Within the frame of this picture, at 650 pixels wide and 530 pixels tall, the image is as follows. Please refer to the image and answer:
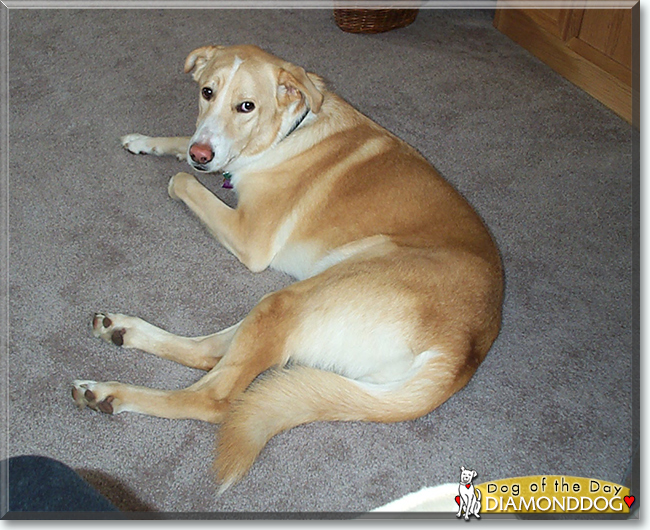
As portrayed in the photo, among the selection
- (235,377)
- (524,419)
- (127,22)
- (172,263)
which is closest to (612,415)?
(524,419)

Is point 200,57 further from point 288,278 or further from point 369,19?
point 369,19

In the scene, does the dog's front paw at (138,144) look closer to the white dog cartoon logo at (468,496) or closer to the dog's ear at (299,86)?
the dog's ear at (299,86)

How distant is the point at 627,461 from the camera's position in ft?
6.09

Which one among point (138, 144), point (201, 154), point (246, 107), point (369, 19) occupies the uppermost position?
point (246, 107)

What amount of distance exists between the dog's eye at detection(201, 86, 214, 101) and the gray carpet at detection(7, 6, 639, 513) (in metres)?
0.51

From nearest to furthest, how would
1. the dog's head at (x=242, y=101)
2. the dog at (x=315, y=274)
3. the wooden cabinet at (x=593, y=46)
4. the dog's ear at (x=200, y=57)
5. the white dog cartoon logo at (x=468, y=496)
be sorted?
the white dog cartoon logo at (x=468, y=496), the dog at (x=315, y=274), the dog's head at (x=242, y=101), the dog's ear at (x=200, y=57), the wooden cabinet at (x=593, y=46)

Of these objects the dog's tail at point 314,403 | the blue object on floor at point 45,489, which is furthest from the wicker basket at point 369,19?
the blue object on floor at point 45,489

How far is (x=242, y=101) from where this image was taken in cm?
206

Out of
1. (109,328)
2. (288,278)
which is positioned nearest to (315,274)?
(288,278)

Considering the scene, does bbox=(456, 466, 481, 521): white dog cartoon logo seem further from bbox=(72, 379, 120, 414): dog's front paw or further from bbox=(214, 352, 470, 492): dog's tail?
bbox=(72, 379, 120, 414): dog's front paw

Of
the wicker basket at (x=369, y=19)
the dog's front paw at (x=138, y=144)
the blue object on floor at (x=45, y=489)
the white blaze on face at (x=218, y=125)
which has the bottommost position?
the dog's front paw at (x=138, y=144)

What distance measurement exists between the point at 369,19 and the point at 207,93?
180 centimetres

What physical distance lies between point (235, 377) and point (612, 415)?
1.16 metres

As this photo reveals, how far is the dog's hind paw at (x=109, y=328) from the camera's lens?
1.95 metres
